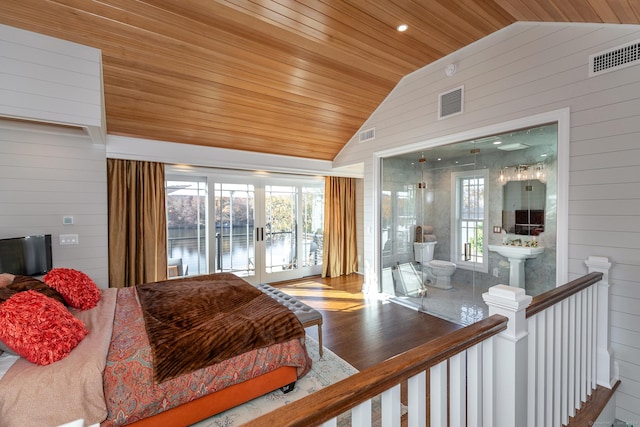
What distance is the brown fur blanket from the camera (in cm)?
174

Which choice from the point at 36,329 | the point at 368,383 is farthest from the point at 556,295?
the point at 36,329

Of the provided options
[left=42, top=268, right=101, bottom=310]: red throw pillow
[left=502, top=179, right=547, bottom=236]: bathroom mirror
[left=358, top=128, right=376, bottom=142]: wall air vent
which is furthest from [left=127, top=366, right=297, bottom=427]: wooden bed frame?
[left=358, top=128, right=376, bottom=142]: wall air vent

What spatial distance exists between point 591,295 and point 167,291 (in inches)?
137

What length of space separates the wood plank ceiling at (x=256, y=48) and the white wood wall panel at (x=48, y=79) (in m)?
0.10

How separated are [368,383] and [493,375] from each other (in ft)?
2.49

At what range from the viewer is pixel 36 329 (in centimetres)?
148

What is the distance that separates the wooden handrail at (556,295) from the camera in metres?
1.36

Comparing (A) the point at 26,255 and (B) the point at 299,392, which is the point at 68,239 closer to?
(A) the point at 26,255

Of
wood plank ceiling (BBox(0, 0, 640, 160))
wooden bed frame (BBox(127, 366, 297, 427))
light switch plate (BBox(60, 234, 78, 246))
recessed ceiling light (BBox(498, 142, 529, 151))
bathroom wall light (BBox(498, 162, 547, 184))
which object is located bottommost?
wooden bed frame (BBox(127, 366, 297, 427))

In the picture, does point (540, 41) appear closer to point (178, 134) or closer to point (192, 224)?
point (178, 134)

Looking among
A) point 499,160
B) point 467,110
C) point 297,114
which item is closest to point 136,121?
point 297,114

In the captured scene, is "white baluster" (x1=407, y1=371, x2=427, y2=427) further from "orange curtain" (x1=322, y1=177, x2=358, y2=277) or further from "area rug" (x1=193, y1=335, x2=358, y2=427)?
"orange curtain" (x1=322, y1=177, x2=358, y2=277)

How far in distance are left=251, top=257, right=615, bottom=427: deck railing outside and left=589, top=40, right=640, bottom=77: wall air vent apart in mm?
1650

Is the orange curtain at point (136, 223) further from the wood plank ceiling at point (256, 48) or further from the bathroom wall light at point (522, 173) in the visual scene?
the bathroom wall light at point (522, 173)
